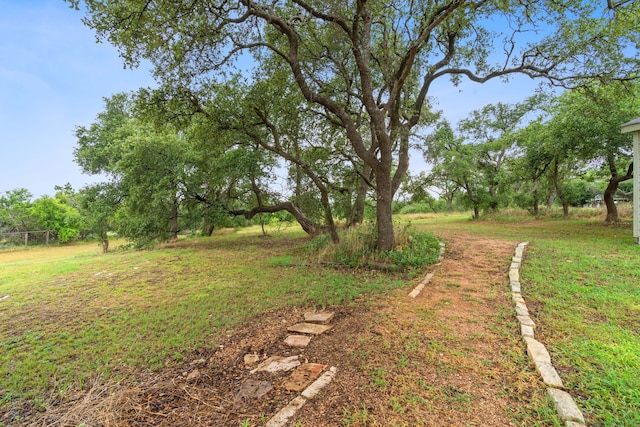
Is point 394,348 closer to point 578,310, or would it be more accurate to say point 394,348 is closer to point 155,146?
point 578,310

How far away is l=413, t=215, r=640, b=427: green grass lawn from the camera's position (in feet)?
5.98

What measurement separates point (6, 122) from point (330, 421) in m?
13.2

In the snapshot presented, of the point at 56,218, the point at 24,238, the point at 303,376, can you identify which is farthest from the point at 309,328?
the point at 56,218

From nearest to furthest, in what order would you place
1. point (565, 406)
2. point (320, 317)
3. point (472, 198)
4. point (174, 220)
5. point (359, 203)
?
point (565, 406)
point (320, 317)
point (359, 203)
point (174, 220)
point (472, 198)

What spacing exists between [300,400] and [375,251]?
13.4 ft

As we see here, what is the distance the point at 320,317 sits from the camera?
3.33 m

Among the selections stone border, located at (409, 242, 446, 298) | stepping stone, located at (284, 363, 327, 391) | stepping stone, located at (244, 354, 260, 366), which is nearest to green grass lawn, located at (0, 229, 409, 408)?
stone border, located at (409, 242, 446, 298)

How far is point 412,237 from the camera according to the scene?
256 inches

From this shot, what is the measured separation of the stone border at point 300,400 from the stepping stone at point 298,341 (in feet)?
1.77

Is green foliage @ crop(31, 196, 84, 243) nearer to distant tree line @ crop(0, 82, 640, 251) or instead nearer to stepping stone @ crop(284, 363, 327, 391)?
distant tree line @ crop(0, 82, 640, 251)

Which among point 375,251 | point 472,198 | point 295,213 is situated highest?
point 472,198

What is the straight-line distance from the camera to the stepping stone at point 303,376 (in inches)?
83.2

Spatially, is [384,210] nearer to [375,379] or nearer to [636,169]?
[375,379]

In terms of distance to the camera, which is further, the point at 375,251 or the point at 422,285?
the point at 375,251
